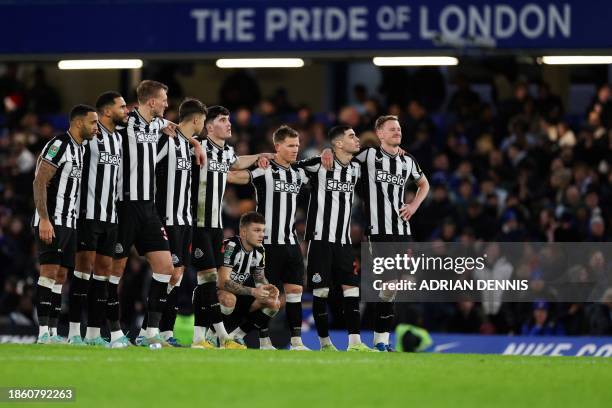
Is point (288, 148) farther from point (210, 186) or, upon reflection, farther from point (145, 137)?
point (145, 137)

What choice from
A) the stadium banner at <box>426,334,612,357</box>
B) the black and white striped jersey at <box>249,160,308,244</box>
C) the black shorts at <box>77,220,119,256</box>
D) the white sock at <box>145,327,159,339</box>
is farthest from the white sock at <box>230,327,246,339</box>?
the stadium banner at <box>426,334,612,357</box>

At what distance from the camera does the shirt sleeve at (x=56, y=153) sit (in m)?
12.8

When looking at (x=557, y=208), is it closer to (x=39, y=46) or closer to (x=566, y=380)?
(x=39, y=46)

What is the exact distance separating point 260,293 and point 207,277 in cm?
56

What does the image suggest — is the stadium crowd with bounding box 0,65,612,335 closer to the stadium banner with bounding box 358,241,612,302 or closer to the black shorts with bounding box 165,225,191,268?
the stadium banner with bounding box 358,241,612,302

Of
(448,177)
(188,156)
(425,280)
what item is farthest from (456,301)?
(188,156)

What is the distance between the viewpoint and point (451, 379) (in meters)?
10.7

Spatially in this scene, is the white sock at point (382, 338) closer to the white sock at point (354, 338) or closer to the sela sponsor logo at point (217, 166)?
the white sock at point (354, 338)

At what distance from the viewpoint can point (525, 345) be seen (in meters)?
17.5

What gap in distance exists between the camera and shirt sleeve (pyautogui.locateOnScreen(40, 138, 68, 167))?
42.1ft

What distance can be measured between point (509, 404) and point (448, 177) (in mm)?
11621

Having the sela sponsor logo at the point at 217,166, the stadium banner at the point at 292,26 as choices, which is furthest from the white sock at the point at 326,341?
the stadium banner at the point at 292,26

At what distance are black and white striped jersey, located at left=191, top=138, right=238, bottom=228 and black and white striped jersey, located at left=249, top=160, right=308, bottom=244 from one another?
0.37m

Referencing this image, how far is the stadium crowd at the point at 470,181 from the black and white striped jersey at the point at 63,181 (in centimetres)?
633
